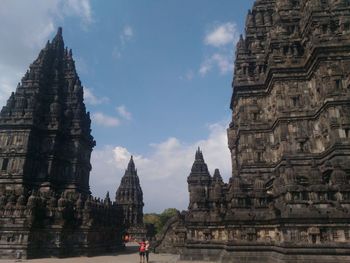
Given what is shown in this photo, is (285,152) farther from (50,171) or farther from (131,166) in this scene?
(131,166)

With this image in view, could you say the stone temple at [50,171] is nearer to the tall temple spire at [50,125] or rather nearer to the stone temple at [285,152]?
the tall temple spire at [50,125]

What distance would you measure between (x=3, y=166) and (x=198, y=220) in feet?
73.8

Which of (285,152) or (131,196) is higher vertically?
(131,196)

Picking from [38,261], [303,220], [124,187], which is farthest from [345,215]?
[124,187]

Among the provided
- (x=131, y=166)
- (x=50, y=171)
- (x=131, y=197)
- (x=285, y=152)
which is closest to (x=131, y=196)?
(x=131, y=197)

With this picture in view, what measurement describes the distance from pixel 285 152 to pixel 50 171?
24.8 m

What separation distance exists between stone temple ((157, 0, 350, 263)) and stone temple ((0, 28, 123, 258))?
30.3ft

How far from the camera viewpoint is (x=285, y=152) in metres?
25.7

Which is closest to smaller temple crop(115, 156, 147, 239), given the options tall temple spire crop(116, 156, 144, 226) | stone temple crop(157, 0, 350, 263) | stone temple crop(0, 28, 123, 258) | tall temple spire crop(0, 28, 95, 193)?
tall temple spire crop(116, 156, 144, 226)

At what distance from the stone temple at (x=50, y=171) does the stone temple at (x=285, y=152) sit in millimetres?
9232

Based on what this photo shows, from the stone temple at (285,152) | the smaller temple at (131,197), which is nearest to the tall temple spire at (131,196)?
the smaller temple at (131,197)

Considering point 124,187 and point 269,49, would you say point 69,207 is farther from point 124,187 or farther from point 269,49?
point 124,187

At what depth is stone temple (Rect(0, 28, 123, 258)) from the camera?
1051 inches

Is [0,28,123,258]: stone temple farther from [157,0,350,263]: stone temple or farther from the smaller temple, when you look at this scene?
the smaller temple
